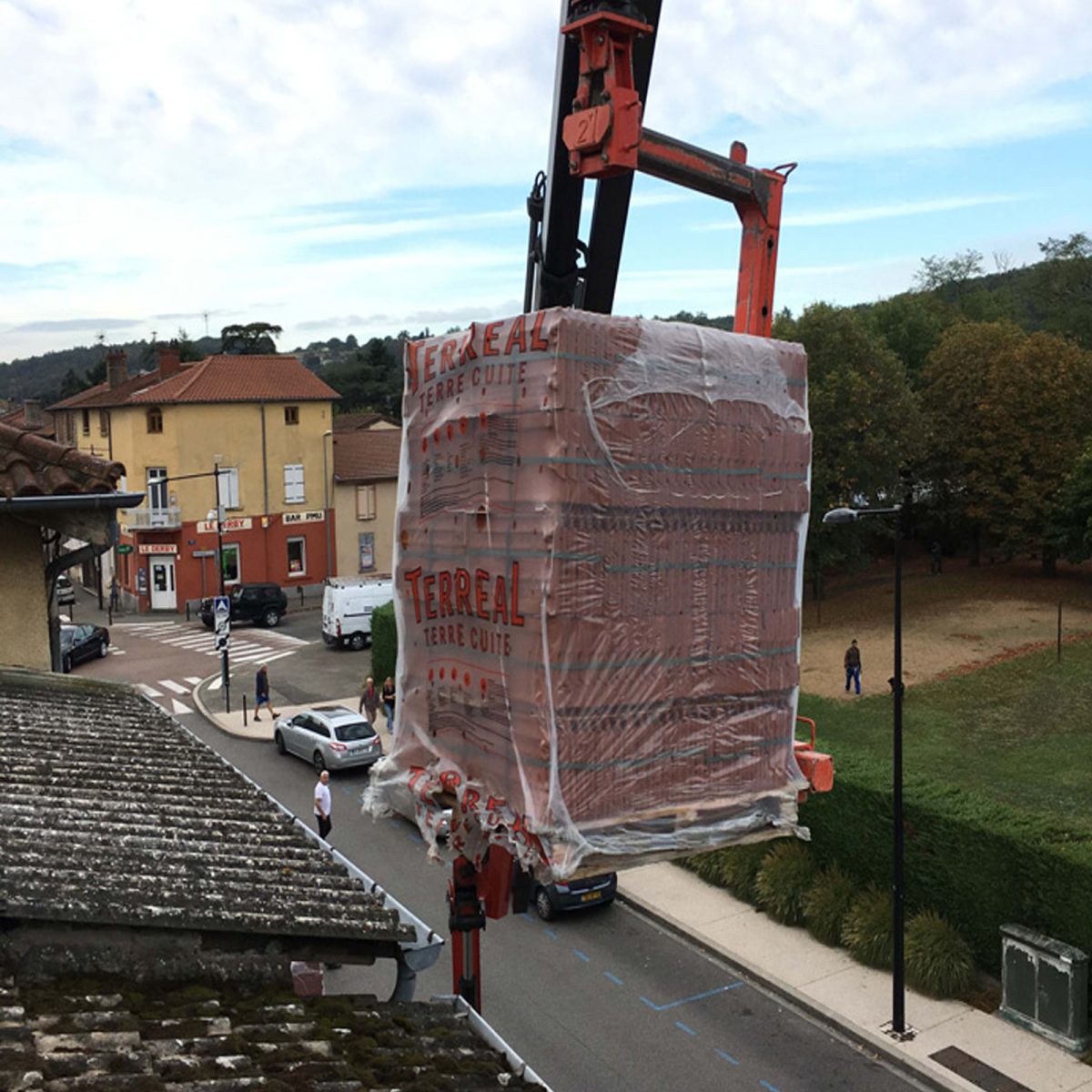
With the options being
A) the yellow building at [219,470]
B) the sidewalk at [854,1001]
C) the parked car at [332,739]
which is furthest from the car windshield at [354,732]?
the yellow building at [219,470]

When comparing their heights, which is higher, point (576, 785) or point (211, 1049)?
point (576, 785)

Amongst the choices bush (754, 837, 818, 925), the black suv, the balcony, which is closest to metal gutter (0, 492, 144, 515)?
bush (754, 837, 818, 925)

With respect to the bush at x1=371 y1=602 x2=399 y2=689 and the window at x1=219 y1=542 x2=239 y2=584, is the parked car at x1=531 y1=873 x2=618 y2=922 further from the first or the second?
the window at x1=219 y1=542 x2=239 y2=584

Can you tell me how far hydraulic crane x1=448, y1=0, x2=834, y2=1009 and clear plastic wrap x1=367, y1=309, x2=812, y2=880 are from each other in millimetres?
597

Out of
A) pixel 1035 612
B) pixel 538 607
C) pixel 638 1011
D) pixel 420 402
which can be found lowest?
pixel 638 1011

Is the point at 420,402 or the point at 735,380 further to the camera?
the point at 420,402

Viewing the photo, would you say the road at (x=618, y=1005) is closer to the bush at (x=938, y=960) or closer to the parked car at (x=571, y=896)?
the parked car at (x=571, y=896)

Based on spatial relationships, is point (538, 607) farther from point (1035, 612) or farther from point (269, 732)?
point (1035, 612)

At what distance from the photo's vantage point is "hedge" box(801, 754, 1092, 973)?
12875 millimetres

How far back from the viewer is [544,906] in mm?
16438

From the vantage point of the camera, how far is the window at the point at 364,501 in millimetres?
51062

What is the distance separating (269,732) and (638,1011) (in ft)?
51.7

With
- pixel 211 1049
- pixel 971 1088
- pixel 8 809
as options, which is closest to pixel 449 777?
pixel 211 1049

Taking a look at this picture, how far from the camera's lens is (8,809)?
7.66 metres
